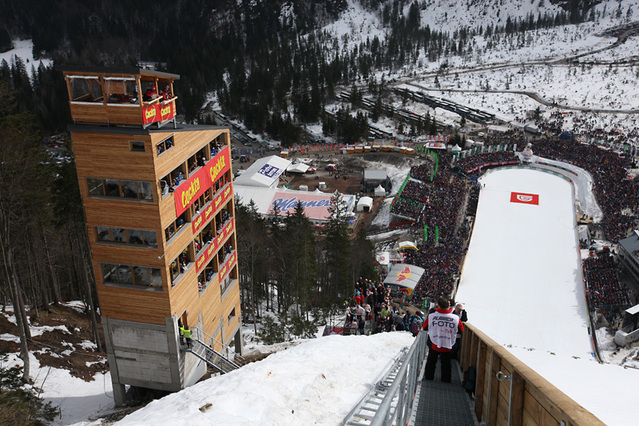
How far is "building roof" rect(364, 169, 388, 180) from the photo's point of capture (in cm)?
5422

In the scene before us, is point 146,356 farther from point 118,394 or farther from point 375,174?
point 375,174

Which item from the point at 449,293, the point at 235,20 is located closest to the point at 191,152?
the point at 449,293

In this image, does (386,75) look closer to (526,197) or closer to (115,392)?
(526,197)

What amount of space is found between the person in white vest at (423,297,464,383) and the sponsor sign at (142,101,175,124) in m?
9.53

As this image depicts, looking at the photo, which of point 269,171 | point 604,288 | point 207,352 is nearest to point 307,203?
point 269,171

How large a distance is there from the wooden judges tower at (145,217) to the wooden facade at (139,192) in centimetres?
3

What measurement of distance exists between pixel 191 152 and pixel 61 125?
256ft

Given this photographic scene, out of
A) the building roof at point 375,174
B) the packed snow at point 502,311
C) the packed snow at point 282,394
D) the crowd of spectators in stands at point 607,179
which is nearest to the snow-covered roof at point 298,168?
the building roof at point 375,174

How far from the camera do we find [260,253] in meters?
32.2

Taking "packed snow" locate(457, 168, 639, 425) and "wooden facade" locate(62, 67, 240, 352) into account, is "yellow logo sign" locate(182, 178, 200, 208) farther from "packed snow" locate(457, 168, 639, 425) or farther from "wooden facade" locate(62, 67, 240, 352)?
"packed snow" locate(457, 168, 639, 425)

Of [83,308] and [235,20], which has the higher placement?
[235,20]

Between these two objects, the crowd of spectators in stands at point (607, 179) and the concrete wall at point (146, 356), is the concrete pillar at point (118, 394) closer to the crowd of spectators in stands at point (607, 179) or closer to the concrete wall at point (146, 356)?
the concrete wall at point (146, 356)

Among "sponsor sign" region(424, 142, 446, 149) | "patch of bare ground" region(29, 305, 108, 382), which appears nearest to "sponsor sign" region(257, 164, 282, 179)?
"sponsor sign" region(424, 142, 446, 149)

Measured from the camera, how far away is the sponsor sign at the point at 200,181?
50.2 ft
